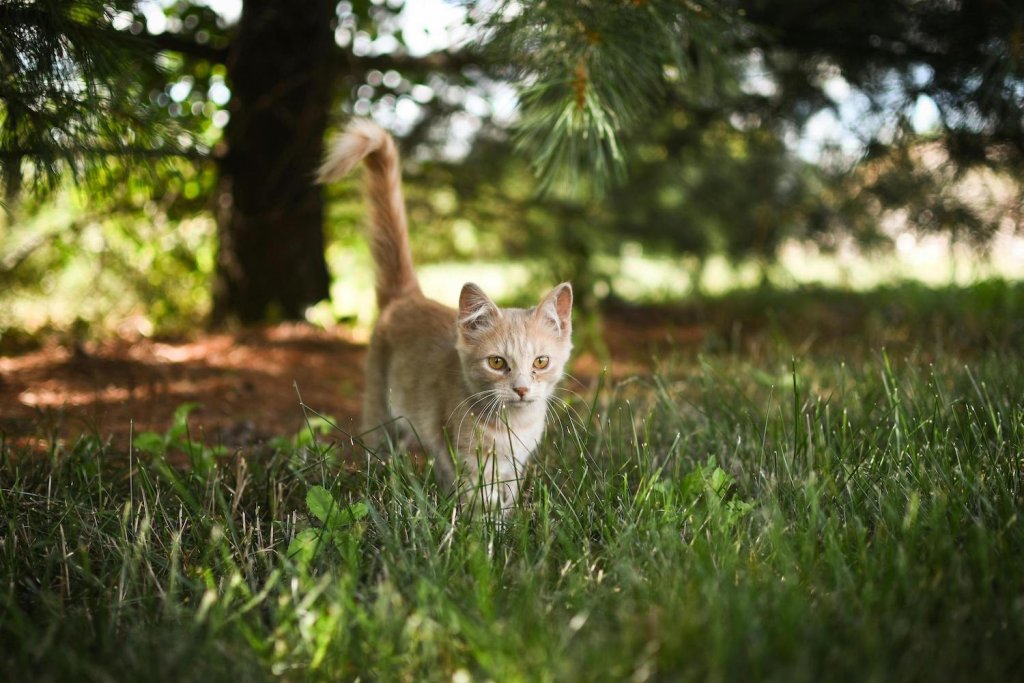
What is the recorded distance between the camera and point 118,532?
1774 millimetres

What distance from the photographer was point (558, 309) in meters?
2.56

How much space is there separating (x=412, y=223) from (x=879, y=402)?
3636mm

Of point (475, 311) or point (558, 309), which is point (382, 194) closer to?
point (475, 311)

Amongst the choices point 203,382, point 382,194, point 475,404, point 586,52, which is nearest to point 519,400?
point 475,404

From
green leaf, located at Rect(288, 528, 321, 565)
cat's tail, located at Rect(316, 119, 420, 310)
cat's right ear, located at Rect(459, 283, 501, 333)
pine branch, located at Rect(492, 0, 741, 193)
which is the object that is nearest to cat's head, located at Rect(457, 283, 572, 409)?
cat's right ear, located at Rect(459, 283, 501, 333)

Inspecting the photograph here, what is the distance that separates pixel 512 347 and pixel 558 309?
317 mm

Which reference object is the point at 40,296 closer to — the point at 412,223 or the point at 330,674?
the point at 412,223

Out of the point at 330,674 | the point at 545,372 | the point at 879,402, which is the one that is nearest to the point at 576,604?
the point at 330,674

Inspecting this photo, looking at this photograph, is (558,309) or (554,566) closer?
(554,566)

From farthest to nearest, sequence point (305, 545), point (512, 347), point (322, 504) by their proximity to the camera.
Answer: point (512, 347) < point (322, 504) < point (305, 545)

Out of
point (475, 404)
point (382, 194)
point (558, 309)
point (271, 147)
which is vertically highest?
point (271, 147)

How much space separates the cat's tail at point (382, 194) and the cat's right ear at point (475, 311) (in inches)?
23.5

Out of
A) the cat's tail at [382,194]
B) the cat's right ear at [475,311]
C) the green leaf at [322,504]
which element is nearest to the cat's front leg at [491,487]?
the green leaf at [322,504]

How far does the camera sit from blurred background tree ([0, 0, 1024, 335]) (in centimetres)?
214
